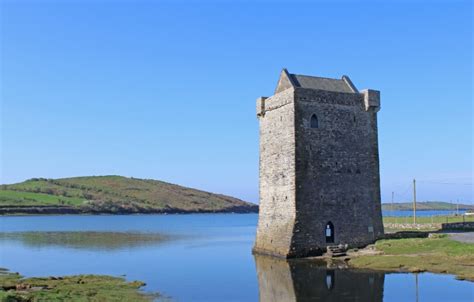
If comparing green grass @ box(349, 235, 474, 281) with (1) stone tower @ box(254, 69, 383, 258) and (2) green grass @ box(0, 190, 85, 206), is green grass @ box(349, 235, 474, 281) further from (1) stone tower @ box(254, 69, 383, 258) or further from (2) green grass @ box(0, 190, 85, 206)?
(2) green grass @ box(0, 190, 85, 206)

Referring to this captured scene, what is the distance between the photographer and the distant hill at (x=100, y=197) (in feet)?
470

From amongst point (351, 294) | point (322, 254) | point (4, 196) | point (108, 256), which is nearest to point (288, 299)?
point (351, 294)

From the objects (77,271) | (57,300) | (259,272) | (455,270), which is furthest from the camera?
(77,271)

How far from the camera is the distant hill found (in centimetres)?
14312

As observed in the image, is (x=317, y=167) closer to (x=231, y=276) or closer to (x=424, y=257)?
(x=424, y=257)

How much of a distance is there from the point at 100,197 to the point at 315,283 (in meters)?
144

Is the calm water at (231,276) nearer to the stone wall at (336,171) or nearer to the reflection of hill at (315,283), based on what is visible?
the reflection of hill at (315,283)

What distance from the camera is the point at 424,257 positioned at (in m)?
28.0

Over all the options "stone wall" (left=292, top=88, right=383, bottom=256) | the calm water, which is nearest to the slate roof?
"stone wall" (left=292, top=88, right=383, bottom=256)

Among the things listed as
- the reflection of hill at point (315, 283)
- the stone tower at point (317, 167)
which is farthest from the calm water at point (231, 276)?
the stone tower at point (317, 167)

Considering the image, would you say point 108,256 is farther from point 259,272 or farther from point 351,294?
point 351,294

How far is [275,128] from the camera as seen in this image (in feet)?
117

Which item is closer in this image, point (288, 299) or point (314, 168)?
point (288, 299)

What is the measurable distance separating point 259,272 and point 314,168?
8380 mm
